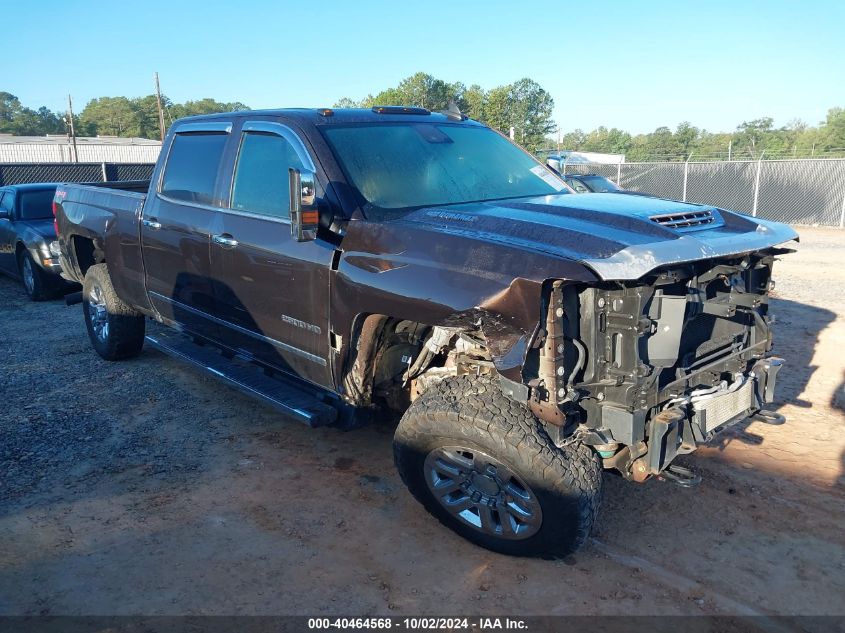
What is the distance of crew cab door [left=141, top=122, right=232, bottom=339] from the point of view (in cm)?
470

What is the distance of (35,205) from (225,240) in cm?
757

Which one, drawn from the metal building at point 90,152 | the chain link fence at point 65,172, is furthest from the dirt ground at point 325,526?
the metal building at point 90,152

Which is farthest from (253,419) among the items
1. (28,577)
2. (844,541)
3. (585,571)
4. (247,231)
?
(844,541)

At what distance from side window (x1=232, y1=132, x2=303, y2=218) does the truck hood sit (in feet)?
2.82

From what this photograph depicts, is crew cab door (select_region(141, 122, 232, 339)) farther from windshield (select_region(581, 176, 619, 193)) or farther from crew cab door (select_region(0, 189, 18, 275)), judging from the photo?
windshield (select_region(581, 176, 619, 193))

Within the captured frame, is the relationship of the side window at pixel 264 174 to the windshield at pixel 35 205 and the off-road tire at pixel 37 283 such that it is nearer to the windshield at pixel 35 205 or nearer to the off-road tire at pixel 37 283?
the off-road tire at pixel 37 283

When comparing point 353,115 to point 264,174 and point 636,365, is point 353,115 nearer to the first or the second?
point 264,174

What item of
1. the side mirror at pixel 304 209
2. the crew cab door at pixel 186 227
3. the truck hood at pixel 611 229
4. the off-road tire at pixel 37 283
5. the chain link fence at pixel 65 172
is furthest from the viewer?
the chain link fence at pixel 65 172

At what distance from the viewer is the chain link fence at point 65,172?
65.0 ft

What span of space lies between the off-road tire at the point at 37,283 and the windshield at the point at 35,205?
1.93ft

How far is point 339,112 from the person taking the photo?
432cm

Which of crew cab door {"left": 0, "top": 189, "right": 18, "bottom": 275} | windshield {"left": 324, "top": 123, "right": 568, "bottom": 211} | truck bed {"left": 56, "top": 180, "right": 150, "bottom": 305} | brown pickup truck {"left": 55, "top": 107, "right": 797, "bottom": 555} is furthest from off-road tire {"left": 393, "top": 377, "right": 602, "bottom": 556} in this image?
crew cab door {"left": 0, "top": 189, "right": 18, "bottom": 275}

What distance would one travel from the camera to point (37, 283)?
964 centimetres

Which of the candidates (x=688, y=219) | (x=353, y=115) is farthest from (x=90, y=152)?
(x=688, y=219)
